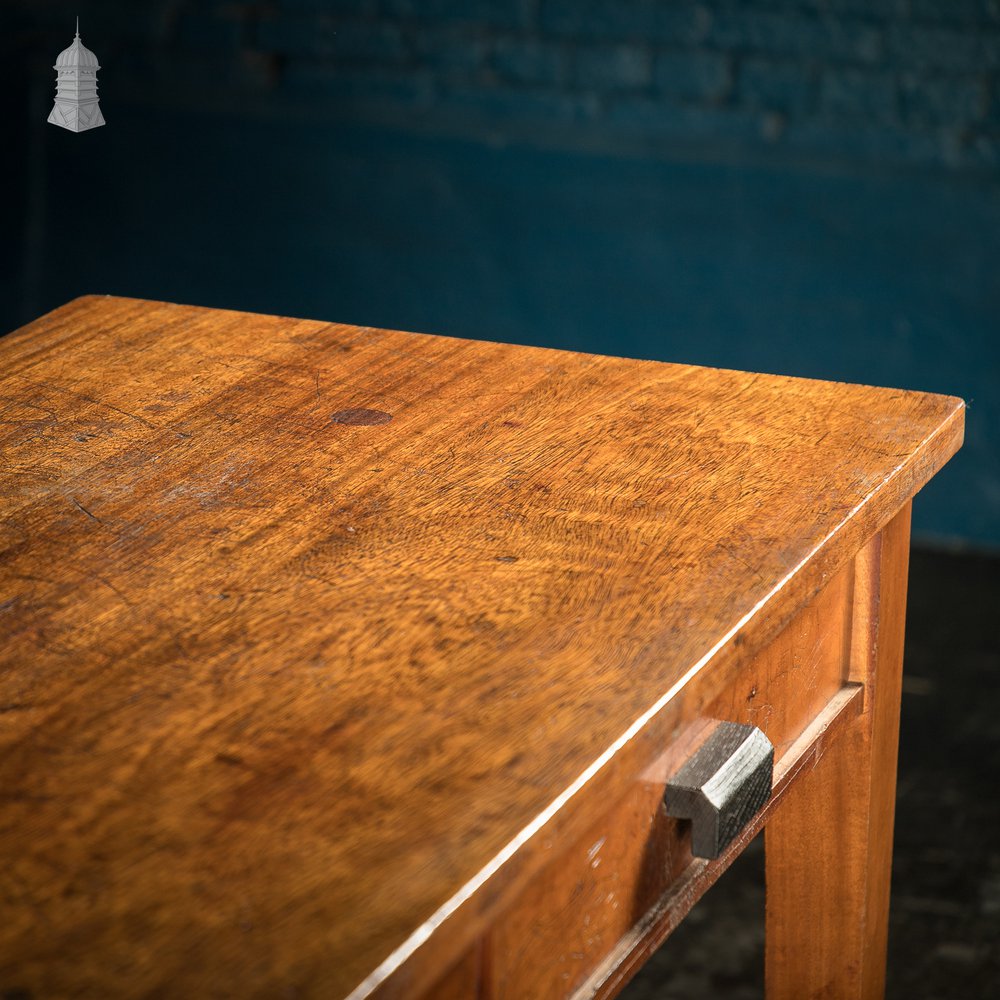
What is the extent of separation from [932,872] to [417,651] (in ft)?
4.65

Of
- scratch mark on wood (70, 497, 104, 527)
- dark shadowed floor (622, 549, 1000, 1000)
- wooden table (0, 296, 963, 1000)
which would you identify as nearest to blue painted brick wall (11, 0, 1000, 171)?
dark shadowed floor (622, 549, 1000, 1000)

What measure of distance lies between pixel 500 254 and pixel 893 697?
→ 7.05 feet

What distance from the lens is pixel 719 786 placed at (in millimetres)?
834

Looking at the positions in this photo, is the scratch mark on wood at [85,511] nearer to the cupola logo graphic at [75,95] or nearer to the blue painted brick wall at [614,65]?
the cupola logo graphic at [75,95]

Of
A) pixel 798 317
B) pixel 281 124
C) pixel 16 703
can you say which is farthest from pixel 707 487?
pixel 281 124

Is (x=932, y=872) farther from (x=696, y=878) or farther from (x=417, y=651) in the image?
(x=417, y=651)

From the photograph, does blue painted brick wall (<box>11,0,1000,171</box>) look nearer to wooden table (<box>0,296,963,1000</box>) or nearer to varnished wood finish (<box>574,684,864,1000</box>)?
wooden table (<box>0,296,963,1000</box>)

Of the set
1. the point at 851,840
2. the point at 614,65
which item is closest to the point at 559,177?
the point at 614,65

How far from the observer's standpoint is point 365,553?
2.99ft

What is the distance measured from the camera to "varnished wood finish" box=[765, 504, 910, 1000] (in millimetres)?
1150

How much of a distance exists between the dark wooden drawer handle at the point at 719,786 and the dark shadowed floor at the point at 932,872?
1.01 metres

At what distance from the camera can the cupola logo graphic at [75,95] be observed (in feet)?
4.93

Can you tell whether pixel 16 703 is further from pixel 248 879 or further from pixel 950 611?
pixel 950 611

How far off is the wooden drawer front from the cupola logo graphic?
868 millimetres
